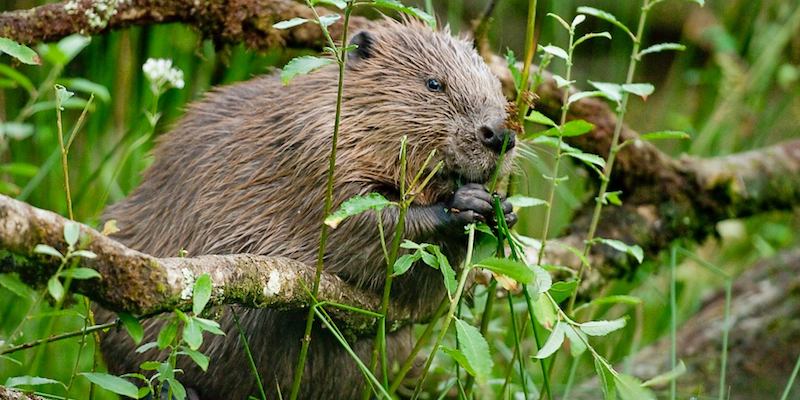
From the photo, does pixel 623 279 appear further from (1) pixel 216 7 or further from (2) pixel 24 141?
(2) pixel 24 141

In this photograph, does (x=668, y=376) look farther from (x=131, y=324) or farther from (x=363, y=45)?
(x=363, y=45)

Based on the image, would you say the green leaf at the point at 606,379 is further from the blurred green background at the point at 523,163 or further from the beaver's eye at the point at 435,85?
the blurred green background at the point at 523,163

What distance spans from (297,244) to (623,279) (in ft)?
6.37

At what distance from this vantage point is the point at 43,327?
3859 mm

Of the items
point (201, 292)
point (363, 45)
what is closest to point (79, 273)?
point (201, 292)

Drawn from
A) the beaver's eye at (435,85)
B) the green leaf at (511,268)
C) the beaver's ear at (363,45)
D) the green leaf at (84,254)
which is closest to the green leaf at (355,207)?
the green leaf at (511,268)

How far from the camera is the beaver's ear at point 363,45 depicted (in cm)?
315

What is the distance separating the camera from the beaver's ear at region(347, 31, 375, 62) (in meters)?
3.15

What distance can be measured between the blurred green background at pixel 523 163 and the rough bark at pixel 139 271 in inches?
42.6

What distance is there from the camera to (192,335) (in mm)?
1913

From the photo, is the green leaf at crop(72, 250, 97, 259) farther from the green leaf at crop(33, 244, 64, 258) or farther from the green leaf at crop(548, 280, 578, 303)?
the green leaf at crop(548, 280, 578, 303)

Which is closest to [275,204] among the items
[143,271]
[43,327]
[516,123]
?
[516,123]

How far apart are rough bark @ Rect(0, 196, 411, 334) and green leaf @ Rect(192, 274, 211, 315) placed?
5 cm

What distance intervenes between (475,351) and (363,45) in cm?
139
